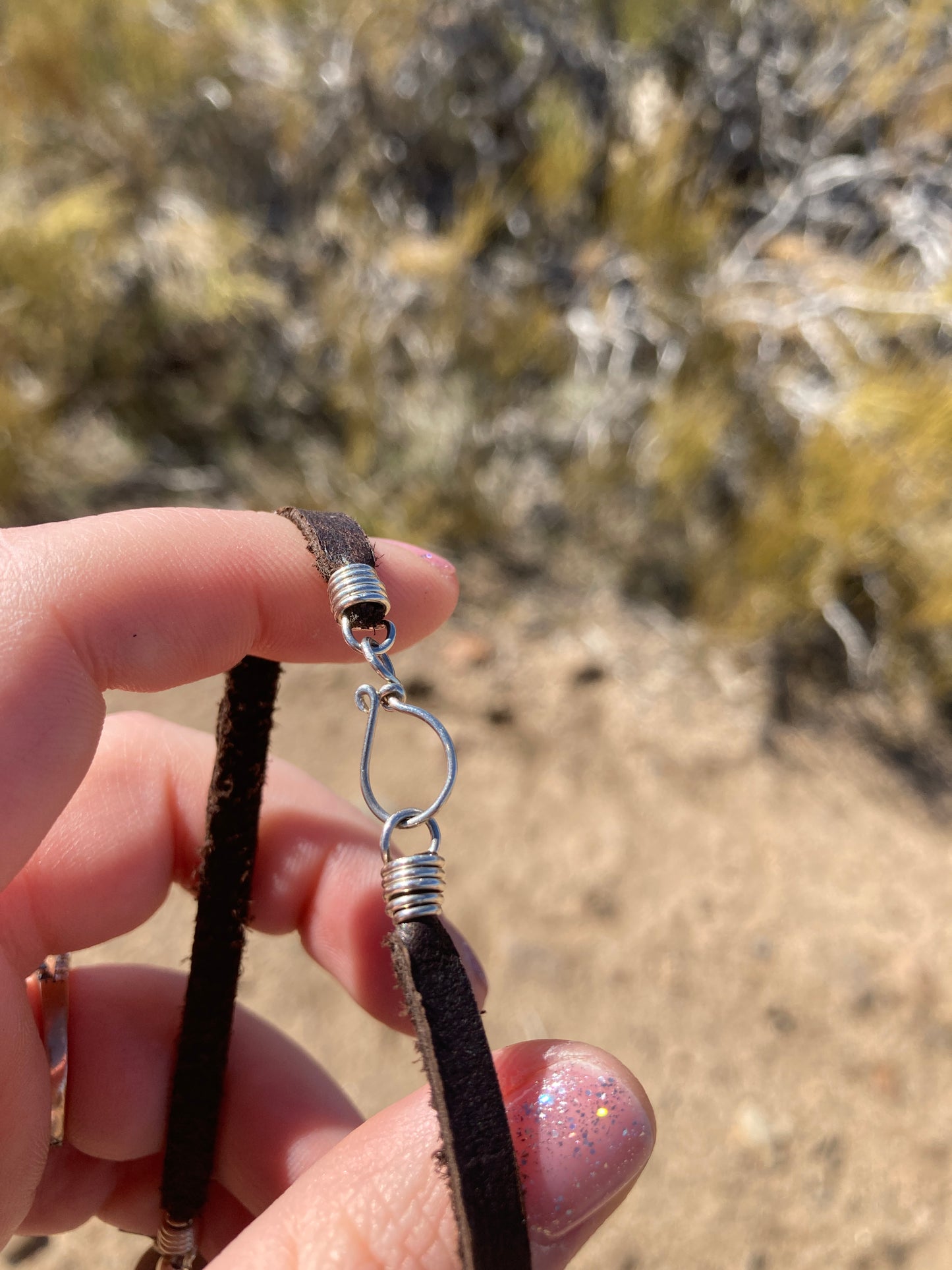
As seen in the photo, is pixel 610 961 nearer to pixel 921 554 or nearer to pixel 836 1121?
pixel 836 1121

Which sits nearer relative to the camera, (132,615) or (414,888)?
(414,888)

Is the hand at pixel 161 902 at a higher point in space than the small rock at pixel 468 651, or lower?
lower

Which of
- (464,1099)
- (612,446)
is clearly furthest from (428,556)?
(612,446)

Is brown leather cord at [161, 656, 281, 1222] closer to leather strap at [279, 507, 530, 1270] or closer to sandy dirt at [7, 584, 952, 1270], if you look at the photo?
leather strap at [279, 507, 530, 1270]

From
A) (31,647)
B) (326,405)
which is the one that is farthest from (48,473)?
(31,647)

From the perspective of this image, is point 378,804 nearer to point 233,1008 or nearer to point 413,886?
point 413,886

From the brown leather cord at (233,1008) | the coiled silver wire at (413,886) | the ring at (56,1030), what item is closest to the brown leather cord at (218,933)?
the brown leather cord at (233,1008)

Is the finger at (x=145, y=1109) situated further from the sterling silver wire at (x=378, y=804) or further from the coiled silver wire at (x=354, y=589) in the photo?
the coiled silver wire at (x=354, y=589)
